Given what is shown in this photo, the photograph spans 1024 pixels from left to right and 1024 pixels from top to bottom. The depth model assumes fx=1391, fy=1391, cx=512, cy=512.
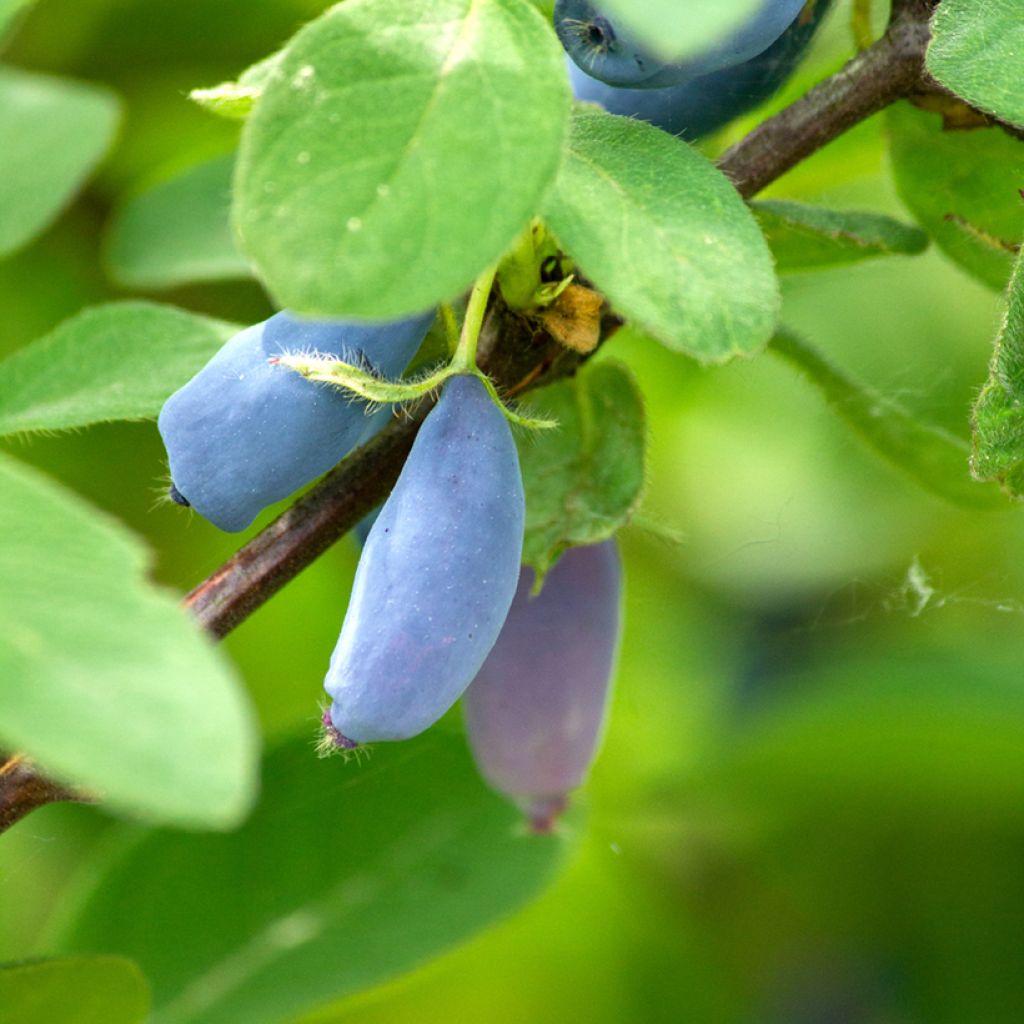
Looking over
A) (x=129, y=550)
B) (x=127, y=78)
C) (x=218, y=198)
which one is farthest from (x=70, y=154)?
(x=129, y=550)

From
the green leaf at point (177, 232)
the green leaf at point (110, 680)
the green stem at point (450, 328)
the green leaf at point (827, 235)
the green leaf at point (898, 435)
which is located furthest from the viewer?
the green leaf at point (177, 232)

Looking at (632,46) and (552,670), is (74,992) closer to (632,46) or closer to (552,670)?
(552,670)

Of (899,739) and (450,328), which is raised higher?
(450,328)

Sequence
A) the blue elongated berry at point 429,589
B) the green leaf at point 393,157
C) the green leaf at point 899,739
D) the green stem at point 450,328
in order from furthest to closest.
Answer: the green leaf at point 899,739, the green stem at point 450,328, the blue elongated berry at point 429,589, the green leaf at point 393,157

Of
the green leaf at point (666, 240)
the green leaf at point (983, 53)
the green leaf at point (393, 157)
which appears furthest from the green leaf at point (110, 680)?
the green leaf at point (983, 53)

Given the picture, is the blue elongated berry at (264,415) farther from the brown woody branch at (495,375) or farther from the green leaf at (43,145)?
the green leaf at (43,145)

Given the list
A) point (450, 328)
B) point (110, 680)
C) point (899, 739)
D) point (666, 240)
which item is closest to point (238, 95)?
point (450, 328)

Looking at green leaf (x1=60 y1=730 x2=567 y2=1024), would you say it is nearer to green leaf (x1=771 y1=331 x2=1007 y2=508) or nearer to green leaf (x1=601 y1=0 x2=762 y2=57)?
green leaf (x1=771 y1=331 x2=1007 y2=508)
